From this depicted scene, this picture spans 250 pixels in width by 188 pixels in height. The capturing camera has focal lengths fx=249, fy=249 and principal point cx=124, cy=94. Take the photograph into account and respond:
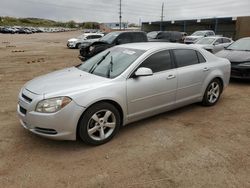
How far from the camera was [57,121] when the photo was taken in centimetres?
342

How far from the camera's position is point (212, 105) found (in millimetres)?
5617

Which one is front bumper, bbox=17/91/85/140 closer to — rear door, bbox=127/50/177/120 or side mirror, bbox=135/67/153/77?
rear door, bbox=127/50/177/120

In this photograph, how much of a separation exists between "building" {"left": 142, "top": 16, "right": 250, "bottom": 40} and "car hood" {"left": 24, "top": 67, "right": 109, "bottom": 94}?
3060 cm

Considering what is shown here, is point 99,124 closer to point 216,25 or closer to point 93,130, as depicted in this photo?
point 93,130

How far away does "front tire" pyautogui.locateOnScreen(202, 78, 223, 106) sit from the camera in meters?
5.39

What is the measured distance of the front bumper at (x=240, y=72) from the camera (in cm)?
741

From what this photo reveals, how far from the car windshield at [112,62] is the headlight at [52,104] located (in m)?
0.90

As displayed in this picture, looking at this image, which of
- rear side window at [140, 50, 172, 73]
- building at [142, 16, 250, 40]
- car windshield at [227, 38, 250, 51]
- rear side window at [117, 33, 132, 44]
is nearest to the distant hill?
building at [142, 16, 250, 40]

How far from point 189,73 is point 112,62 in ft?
5.03

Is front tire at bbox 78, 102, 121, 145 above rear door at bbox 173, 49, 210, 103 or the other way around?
the other way around

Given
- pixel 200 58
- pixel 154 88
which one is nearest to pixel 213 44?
pixel 200 58

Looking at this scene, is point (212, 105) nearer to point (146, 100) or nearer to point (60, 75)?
point (146, 100)

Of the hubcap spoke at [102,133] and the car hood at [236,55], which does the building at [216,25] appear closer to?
the car hood at [236,55]

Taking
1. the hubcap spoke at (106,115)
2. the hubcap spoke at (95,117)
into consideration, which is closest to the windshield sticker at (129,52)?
the hubcap spoke at (106,115)
